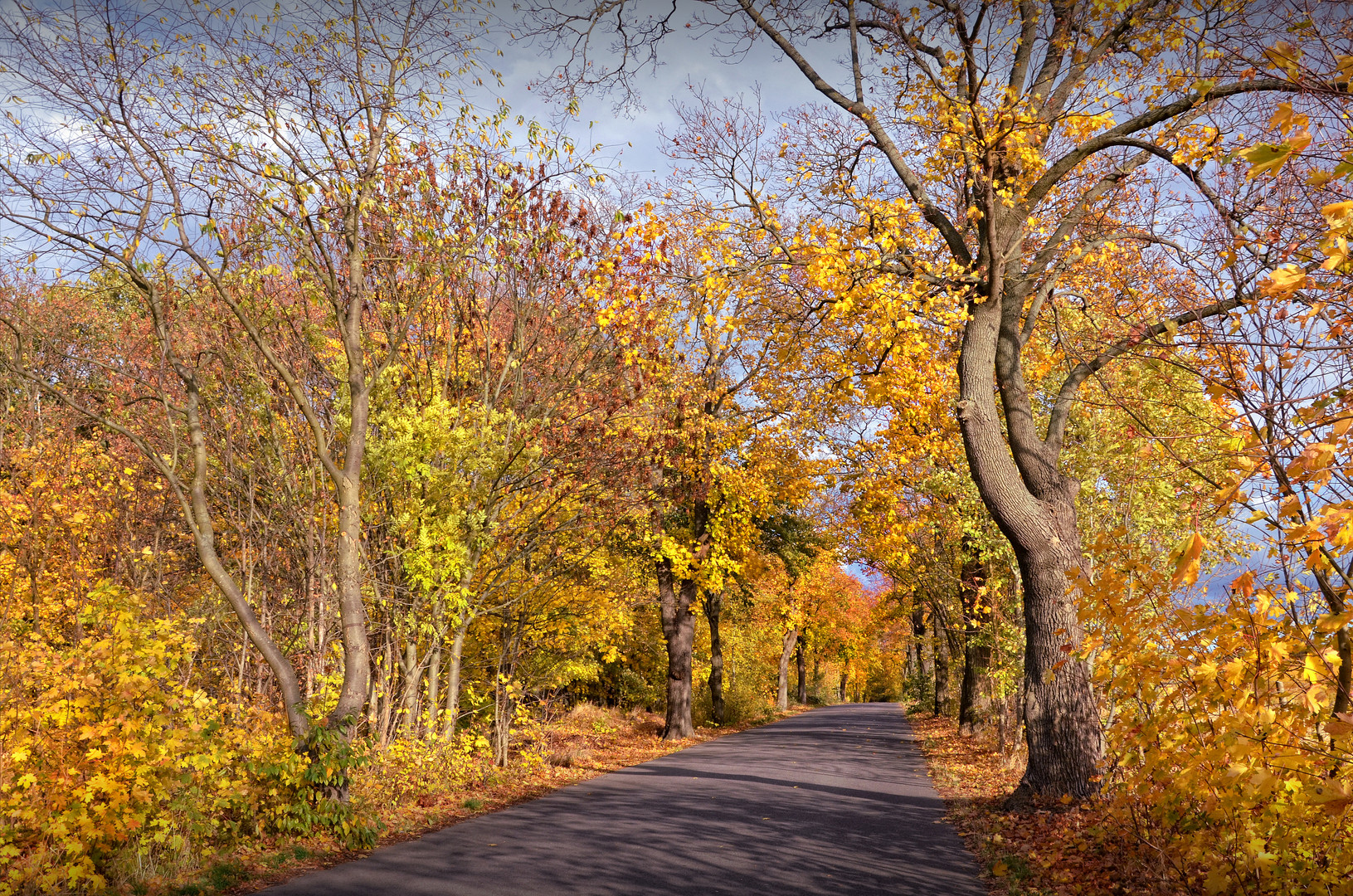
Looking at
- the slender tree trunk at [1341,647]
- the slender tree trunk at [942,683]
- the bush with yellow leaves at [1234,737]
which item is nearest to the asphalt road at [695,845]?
the bush with yellow leaves at [1234,737]

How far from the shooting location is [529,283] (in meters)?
12.7

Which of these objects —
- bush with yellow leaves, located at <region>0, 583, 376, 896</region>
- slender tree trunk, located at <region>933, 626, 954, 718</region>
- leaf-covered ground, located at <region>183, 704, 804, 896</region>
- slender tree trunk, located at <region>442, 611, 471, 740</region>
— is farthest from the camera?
slender tree trunk, located at <region>933, 626, 954, 718</region>

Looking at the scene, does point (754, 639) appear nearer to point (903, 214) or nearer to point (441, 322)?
point (441, 322)

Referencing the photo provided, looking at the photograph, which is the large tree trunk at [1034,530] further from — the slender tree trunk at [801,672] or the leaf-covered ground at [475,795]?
the slender tree trunk at [801,672]

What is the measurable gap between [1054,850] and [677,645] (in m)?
14.0

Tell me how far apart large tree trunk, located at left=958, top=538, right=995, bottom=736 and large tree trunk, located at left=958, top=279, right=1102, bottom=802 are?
19.2 feet

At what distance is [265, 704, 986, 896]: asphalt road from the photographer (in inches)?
244

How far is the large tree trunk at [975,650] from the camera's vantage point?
50.6ft

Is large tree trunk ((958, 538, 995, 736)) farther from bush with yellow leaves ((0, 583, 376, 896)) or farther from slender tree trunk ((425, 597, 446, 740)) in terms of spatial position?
bush with yellow leaves ((0, 583, 376, 896))

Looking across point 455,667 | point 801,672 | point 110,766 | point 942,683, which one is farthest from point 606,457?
point 801,672

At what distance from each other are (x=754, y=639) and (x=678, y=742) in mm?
19647

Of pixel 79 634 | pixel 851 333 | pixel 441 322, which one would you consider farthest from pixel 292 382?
pixel 851 333

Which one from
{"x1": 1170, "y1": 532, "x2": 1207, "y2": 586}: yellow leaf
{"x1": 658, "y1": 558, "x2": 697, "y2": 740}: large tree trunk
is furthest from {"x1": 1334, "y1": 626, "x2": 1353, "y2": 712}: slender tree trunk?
{"x1": 658, "y1": 558, "x2": 697, "y2": 740}: large tree trunk

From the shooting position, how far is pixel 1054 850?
6766 millimetres
